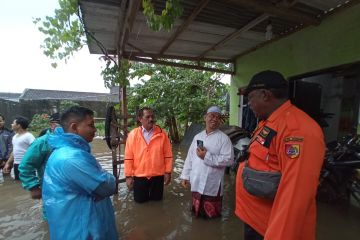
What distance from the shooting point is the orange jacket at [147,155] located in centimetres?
439

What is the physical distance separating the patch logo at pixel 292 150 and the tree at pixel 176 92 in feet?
30.1

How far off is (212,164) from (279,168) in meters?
2.08

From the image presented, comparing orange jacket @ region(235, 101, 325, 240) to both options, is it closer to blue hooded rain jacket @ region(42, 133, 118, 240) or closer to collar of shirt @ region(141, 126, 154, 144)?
blue hooded rain jacket @ region(42, 133, 118, 240)

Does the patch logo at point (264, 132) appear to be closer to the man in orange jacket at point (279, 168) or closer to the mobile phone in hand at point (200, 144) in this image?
the man in orange jacket at point (279, 168)

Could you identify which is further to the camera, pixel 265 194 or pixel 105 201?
pixel 105 201

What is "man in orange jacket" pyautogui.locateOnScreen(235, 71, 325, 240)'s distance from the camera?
4.72 feet

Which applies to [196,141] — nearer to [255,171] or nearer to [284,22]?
[255,171]

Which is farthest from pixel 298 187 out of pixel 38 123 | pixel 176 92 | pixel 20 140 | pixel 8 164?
pixel 38 123

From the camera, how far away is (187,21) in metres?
4.62

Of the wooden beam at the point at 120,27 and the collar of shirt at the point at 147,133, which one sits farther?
the collar of shirt at the point at 147,133

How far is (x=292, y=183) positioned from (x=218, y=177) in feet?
7.93

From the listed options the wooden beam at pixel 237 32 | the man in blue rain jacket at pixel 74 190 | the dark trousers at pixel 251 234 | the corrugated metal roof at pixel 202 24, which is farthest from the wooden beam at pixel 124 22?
the dark trousers at pixel 251 234

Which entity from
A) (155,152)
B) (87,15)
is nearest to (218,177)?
(155,152)

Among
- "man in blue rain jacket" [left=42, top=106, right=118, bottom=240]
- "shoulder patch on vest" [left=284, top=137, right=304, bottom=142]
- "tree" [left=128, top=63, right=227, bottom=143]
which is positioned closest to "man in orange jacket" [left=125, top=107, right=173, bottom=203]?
"man in blue rain jacket" [left=42, top=106, right=118, bottom=240]
